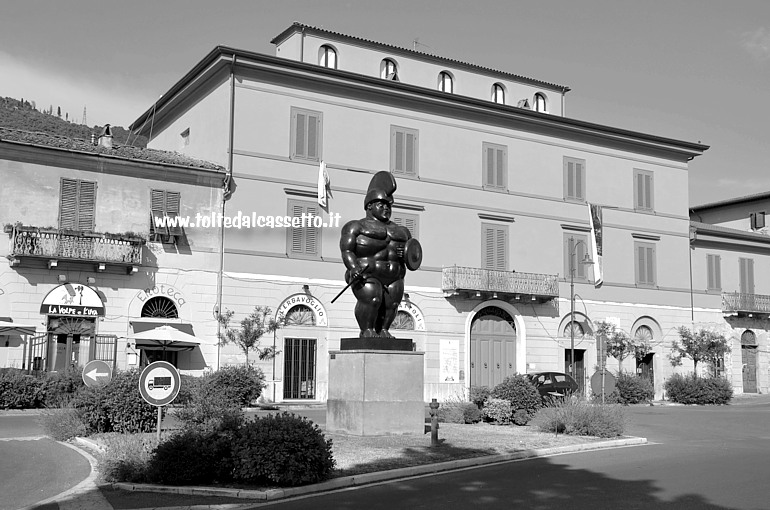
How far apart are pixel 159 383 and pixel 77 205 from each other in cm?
1780

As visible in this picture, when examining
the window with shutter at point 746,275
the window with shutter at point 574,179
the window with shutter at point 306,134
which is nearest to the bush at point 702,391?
the window with shutter at point 574,179

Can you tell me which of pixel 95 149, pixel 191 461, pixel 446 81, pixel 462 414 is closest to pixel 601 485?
pixel 191 461

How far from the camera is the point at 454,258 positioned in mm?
36094

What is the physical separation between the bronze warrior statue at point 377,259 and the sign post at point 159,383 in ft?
15.6

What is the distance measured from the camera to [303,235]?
32.8 m

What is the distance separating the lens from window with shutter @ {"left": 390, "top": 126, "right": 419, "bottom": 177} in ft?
115

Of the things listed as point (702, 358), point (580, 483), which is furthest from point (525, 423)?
point (702, 358)

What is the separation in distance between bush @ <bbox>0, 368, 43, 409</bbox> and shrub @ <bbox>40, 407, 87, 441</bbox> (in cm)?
782

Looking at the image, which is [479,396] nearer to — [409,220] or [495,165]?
[409,220]

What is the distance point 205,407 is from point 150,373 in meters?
1.98

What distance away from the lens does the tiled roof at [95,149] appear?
28234 mm

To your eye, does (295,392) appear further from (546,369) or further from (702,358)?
(702,358)

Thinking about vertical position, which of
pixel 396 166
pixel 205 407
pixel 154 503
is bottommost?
pixel 154 503

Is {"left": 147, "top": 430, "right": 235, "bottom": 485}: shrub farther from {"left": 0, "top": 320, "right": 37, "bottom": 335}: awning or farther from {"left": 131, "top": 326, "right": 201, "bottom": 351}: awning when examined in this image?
{"left": 0, "top": 320, "right": 37, "bottom": 335}: awning
